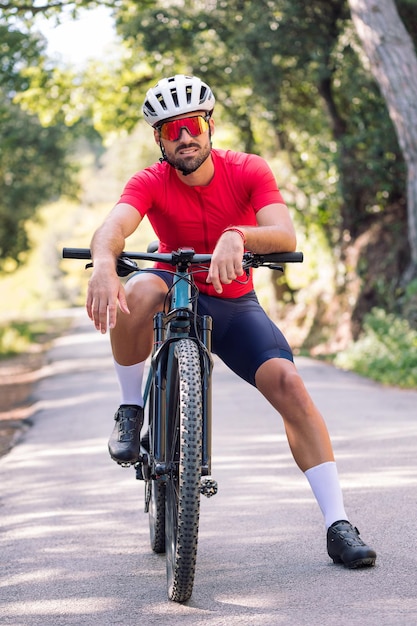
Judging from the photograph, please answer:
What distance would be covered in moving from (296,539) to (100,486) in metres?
2.31

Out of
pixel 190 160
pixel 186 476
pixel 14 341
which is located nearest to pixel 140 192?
pixel 190 160

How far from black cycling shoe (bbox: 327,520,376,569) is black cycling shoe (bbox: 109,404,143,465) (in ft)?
3.09

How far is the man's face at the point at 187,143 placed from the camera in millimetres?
4672

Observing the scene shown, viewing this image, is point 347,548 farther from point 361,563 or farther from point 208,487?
point 208,487

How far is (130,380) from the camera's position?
4.95m

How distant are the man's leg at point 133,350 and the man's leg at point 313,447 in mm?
549

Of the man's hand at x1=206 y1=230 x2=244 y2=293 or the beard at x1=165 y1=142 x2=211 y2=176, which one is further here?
the beard at x1=165 y1=142 x2=211 y2=176

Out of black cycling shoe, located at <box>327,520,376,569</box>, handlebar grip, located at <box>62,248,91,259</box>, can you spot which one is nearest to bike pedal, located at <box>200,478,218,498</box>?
black cycling shoe, located at <box>327,520,376,569</box>

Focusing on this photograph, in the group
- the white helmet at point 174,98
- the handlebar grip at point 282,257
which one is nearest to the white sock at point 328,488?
the handlebar grip at point 282,257

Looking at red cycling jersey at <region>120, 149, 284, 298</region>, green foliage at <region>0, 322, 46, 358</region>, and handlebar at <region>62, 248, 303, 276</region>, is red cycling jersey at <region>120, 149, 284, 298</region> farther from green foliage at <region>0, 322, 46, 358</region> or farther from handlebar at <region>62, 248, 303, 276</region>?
A: green foliage at <region>0, 322, 46, 358</region>

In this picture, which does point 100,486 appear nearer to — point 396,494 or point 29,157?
point 396,494

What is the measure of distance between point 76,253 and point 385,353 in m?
10.2

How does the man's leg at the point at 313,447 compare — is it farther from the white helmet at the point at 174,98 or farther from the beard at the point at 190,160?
the white helmet at the point at 174,98

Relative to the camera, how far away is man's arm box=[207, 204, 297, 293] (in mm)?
4203
